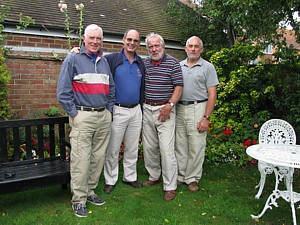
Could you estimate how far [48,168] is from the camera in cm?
367

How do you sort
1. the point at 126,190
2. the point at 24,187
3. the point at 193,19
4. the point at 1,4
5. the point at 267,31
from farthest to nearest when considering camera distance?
1. the point at 193,19
2. the point at 1,4
3. the point at 267,31
4. the point at 126,190
5. the point at 24,187

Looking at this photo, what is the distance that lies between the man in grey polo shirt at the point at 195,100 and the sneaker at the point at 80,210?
153cm

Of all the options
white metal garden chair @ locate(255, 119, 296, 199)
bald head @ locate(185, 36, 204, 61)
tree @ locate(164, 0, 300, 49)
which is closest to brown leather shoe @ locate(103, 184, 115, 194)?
white metal garden chair @ locate(255, 119, 296, 199)

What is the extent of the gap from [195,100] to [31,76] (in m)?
3.80

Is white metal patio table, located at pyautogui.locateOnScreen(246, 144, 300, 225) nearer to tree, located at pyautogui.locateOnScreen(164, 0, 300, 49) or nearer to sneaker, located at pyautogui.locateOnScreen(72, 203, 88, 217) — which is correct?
sneaker, located at pyautogui.locateOnScreen(72, 203, 88, 217)

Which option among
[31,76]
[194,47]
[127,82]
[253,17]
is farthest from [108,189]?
[253,17]

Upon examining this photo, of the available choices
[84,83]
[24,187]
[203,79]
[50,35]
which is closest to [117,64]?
[84,83]

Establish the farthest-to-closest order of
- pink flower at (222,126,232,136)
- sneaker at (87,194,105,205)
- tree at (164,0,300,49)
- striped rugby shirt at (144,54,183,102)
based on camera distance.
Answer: pink flower at (222,126,232,136) → tree at (164,0,300,49) → striped rugby shirt at (144,54,183,102) → sneaker at (87,194,105,205)

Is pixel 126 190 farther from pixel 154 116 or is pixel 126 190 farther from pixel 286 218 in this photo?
pixel 286 218

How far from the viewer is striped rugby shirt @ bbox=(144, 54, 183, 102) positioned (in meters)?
3.88

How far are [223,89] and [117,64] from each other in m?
3.55

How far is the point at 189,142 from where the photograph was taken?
417 cm

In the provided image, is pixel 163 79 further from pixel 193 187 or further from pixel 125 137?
pixel 193 187

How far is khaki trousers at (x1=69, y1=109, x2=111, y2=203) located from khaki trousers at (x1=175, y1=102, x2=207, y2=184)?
108cm
